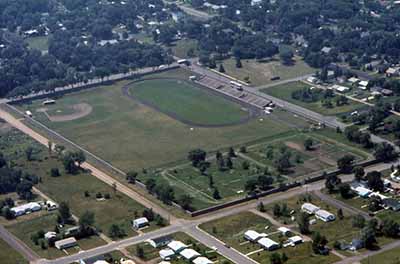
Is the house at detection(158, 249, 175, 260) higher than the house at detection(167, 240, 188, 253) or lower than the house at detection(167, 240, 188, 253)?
lower

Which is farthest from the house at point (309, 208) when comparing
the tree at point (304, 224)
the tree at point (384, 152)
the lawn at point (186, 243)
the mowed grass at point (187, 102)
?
the mowed grass at point (187, 102)

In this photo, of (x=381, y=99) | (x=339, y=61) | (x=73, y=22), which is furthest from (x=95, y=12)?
(x=381, y=99)

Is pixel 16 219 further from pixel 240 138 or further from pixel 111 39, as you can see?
pixel 111 39

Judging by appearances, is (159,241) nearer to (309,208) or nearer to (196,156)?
(309,208)

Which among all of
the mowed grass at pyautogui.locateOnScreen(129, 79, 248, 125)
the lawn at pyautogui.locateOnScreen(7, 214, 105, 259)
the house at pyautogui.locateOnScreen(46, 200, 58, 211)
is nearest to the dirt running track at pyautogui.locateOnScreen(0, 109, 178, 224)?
the house at pyautogui.locateOnScreen(46, 200, 58, 211)

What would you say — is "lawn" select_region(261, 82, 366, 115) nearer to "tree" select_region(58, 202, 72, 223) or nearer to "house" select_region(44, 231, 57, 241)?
"tree" select_region(58, 202, 72, 223)

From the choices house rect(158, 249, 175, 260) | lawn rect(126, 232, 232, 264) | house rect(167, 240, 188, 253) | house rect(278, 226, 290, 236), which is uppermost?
house rect(278, 226, 290, 236)

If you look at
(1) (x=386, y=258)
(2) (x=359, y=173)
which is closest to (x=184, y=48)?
(2) (x=359, y=173)
